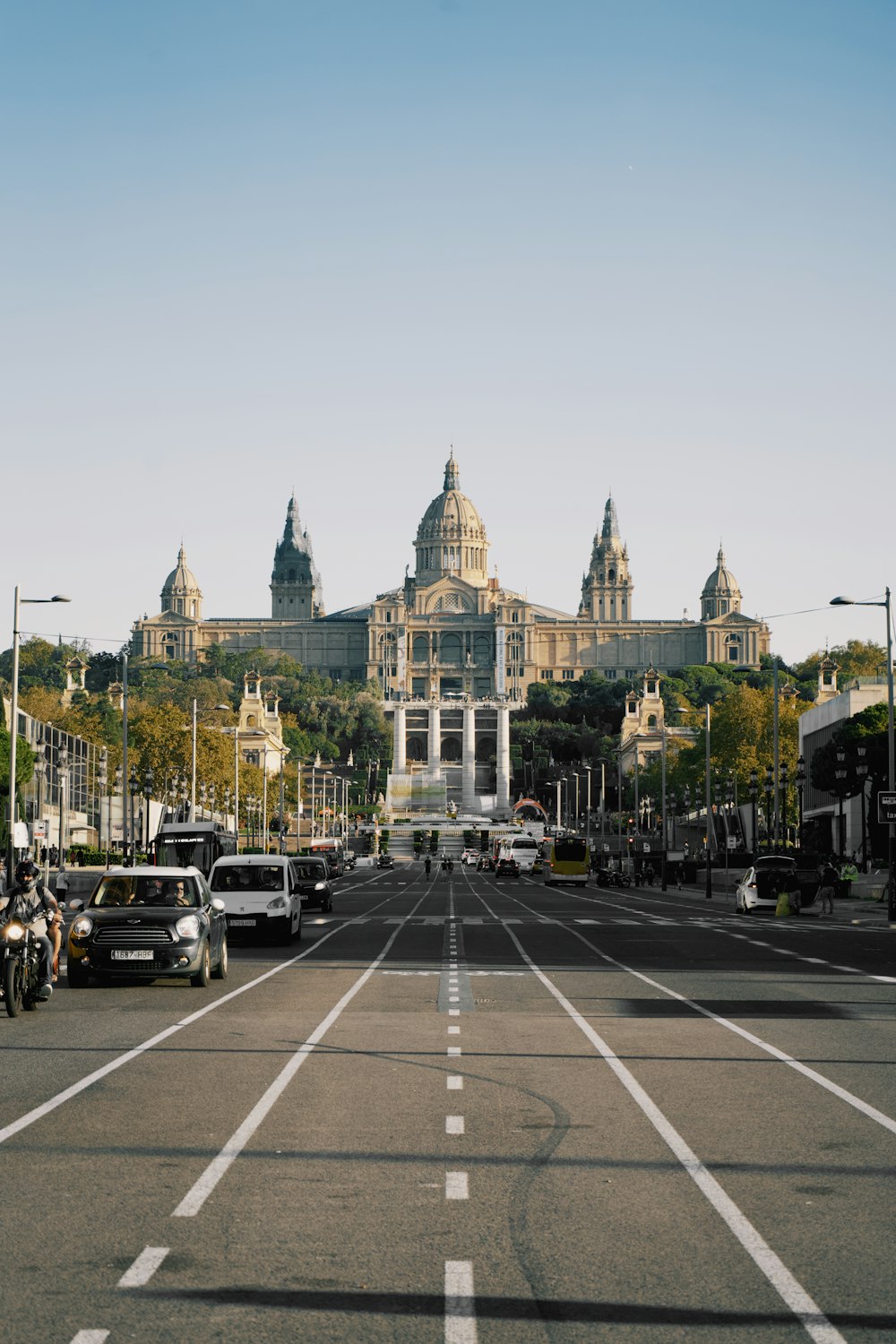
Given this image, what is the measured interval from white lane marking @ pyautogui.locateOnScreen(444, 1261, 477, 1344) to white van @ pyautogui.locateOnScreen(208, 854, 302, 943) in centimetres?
2657

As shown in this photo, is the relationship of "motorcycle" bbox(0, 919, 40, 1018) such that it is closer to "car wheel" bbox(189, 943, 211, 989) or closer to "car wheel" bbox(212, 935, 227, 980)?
"car wheel" bbox(189, 943, 211, 989)

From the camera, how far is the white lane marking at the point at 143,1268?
26.5 ft

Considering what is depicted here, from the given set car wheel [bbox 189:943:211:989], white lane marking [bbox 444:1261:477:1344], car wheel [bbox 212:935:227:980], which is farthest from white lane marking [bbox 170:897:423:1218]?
car wheel [bbox 212:935:227:980]

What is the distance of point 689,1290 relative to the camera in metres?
7.96

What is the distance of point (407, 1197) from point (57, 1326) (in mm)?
2952

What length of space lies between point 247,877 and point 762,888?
79.0ft

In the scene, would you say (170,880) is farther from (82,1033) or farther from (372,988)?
(82,1033)

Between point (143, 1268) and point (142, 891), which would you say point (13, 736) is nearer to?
point (142, 891)

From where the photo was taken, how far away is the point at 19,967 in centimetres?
1956

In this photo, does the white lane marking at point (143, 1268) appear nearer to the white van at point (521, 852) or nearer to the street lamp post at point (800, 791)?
the street lamp post at point (800, 791)

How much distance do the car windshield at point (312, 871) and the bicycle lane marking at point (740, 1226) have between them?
41835 millimetres

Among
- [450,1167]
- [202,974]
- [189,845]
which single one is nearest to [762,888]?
[189,845]

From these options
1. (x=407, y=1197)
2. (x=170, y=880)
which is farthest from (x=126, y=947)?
(x=407, y=1197)

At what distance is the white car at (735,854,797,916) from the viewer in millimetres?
54156
